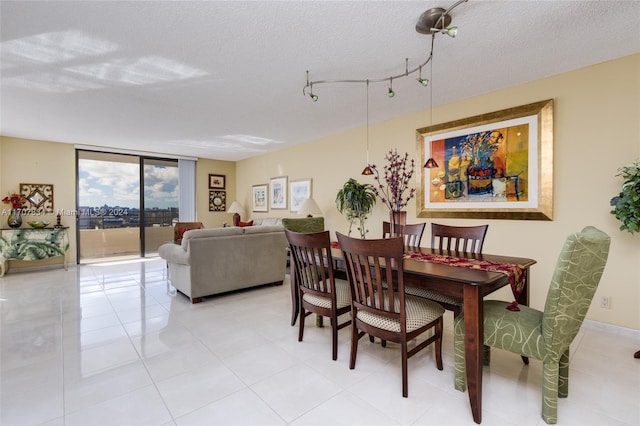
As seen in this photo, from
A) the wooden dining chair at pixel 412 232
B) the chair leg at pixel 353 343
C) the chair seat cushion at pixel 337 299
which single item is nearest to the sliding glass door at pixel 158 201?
the chair seat cushion at pixel 337 299

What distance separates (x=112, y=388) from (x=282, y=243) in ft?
8.54

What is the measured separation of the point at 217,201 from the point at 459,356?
7058mm

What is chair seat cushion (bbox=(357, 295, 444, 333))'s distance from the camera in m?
1.84

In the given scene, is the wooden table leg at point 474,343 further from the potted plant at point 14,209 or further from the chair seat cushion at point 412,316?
the potted plant at point 14,209

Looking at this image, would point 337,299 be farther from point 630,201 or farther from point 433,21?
point 630,201

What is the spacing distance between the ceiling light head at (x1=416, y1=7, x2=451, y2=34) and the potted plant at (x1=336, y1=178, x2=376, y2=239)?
2433mm

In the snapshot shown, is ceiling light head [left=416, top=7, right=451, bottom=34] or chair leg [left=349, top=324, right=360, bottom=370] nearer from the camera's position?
ceiling light head [left=416, top=7, right=451, bottom=34]

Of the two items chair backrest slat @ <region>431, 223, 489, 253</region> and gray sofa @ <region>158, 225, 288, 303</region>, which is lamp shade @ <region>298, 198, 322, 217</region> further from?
chair backrest slat @ <region>431, 223, 489, 253</region>

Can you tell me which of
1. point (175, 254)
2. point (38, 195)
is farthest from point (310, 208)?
point (38, 195)

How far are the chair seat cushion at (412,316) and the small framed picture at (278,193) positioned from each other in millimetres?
4601

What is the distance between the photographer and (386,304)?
200 cm

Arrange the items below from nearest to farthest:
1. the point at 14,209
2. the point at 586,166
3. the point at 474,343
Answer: the point at 474,343, the point at 586,166, the point at 14,209

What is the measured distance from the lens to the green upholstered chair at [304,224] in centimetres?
511

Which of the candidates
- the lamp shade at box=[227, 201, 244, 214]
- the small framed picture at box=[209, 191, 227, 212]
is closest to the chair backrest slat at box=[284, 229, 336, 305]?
the lamp shade at box=[227, 201, 244, 214]
